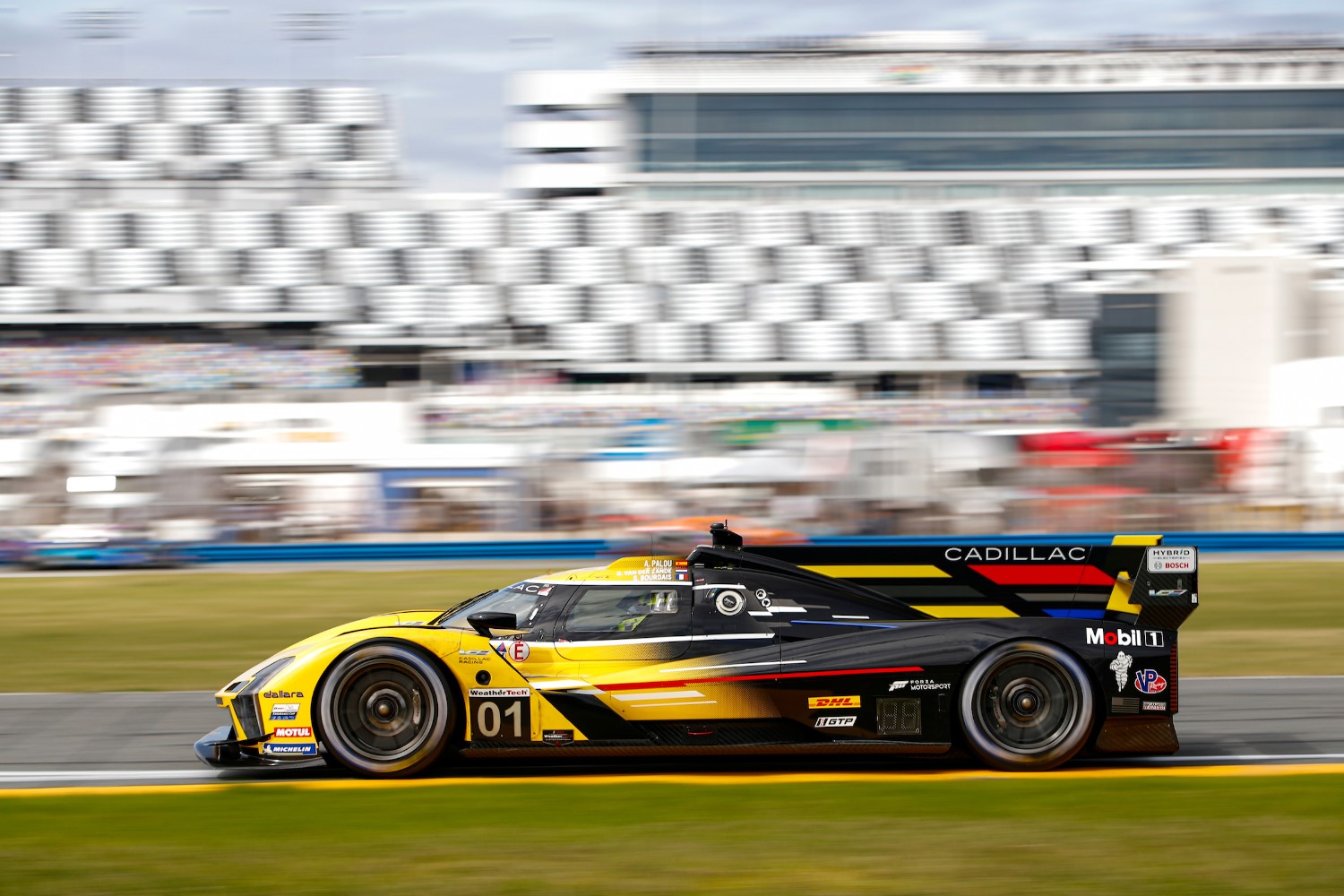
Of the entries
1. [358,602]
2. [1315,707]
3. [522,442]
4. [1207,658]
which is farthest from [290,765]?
[522,442]

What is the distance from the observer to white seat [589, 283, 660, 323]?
40.1m

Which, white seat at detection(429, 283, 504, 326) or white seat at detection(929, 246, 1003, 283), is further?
white seat at detection(929, 246, 1003, 283)

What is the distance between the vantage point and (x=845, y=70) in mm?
44594

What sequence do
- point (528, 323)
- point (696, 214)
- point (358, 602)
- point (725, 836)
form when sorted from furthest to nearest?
point (696, 214) < point (528, 323) < point (358, 602) < point (725, 836)

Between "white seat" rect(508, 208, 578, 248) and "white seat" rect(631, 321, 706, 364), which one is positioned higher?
"white seat" rect(508, 208, 578, 248)

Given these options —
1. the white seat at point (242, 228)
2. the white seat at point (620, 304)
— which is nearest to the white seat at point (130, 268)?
the white seat at point (242, 228)

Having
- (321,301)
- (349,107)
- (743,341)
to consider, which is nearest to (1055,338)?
(743,341)

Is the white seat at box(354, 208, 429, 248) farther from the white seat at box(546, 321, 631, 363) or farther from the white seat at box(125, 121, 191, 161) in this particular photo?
the white seat at box(125, 121, 191, 161)

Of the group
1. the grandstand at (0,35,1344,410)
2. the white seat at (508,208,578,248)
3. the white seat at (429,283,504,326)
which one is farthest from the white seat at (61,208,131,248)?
the white seat at (508,208,578,248)

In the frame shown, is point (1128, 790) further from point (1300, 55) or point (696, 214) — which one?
point (1300, 55)

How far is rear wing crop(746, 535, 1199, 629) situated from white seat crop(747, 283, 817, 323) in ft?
112

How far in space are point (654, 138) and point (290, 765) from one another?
133 feet

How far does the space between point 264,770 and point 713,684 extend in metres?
2.13

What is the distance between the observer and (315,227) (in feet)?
138
